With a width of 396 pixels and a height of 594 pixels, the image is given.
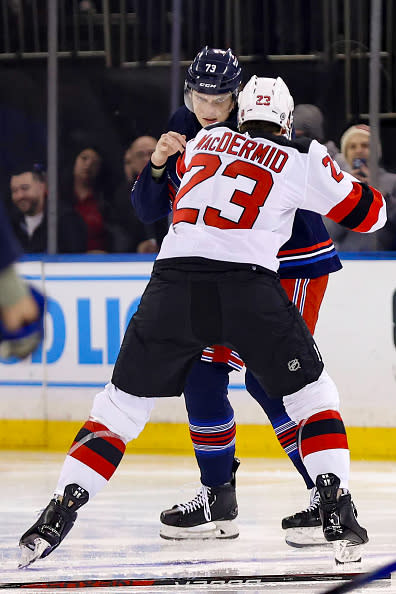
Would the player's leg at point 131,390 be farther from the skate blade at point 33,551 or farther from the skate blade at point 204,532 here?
the skate blade at point 204,532

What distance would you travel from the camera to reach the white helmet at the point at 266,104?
3129 millimetres

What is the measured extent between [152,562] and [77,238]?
2.60 metres

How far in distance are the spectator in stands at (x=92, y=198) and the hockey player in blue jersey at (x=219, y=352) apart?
194 cm

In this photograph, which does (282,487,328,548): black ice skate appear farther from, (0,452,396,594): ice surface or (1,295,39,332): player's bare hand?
(1,295,39,332): player's bare hand

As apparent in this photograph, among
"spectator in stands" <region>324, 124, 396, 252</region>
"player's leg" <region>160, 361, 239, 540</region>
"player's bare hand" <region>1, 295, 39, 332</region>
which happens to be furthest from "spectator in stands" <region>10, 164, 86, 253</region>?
"player's bare hand" <region>1, 295, 39, 332</region>

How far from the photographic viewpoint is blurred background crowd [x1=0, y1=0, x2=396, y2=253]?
5285mm

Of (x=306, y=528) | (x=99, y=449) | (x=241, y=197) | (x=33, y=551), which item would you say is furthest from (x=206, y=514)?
(x=241, y=197)

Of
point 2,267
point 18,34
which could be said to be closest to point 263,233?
point 2,267

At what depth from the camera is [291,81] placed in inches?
210

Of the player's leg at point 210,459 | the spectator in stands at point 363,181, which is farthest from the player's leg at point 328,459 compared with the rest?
the spectator in stands at point 363,181

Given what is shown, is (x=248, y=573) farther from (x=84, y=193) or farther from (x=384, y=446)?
(x=84, y=193)

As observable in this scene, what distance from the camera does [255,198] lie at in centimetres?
300

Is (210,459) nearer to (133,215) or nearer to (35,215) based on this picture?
(133,215)

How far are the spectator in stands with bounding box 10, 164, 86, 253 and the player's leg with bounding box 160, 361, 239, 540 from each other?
213 cm
